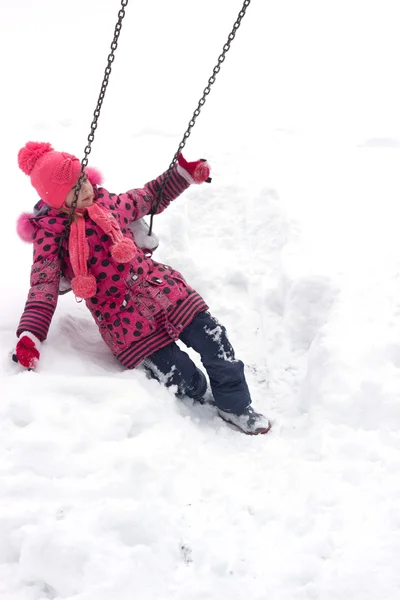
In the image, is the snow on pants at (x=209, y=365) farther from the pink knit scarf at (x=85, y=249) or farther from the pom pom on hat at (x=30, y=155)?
the pom pom on hat at (x=30, y=155)

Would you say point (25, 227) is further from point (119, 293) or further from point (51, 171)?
point (119, 293)

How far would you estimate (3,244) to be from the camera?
3.70 meters

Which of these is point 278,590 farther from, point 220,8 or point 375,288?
point 220,8

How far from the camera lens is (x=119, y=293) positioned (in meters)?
2.79

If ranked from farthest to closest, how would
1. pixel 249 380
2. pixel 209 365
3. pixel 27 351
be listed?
1. pixel 249 380
2. pixel 209 365
3. pixel 27 351

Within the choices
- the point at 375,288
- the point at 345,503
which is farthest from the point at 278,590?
the point at 375,288

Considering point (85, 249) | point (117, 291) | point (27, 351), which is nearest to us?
point (27, 351)

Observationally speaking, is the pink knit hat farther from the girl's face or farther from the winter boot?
the winter boot

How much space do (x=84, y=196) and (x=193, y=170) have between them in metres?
0.66

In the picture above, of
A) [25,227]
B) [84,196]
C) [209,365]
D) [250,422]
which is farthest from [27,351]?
[250,422]

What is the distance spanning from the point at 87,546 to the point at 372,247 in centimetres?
264

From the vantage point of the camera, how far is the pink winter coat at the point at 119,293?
8.82 feet

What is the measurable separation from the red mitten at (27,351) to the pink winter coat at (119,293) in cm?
7

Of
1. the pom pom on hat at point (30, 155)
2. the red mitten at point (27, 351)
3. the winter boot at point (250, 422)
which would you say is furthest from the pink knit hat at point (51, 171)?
the winter boot at point (250, 422)
